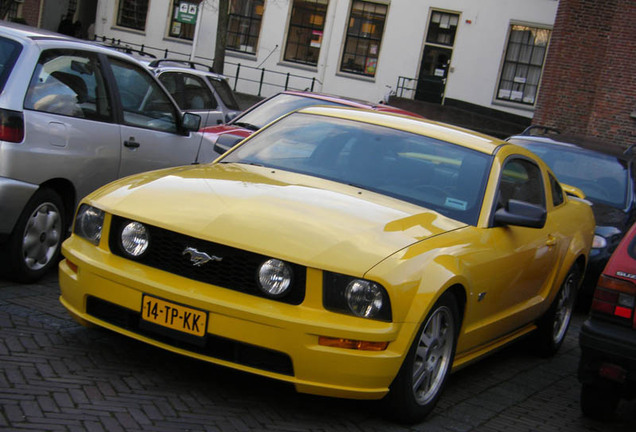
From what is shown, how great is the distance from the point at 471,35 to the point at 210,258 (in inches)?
1084

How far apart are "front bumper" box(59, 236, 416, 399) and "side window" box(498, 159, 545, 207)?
1.81m

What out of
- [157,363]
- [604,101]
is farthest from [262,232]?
[604,101]

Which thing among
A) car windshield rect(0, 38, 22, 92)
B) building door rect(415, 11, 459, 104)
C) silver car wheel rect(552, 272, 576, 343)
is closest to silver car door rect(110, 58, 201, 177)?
car windshield rect(0, 38, 22, 92)

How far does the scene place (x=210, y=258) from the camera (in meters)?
4.70

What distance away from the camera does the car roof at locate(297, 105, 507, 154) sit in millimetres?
6246

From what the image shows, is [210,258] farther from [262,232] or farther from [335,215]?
[335,215]

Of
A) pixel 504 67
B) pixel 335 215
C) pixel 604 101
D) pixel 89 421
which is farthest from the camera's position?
pixel 504 67

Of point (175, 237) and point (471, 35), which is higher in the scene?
point (471, 35)

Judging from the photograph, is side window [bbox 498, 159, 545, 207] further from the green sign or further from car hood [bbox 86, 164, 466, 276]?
the green sign

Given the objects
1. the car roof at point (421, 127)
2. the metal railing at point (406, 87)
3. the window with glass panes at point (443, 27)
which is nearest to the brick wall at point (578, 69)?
the window with glass panes at point (443, 27)

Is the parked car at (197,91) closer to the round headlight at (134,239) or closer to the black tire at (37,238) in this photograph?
the black tire at (37,238)

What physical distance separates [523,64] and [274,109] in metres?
21.5

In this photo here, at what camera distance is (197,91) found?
13266 mm

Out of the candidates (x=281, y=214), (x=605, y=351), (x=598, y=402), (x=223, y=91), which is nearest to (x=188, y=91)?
(x=223, y=91)
